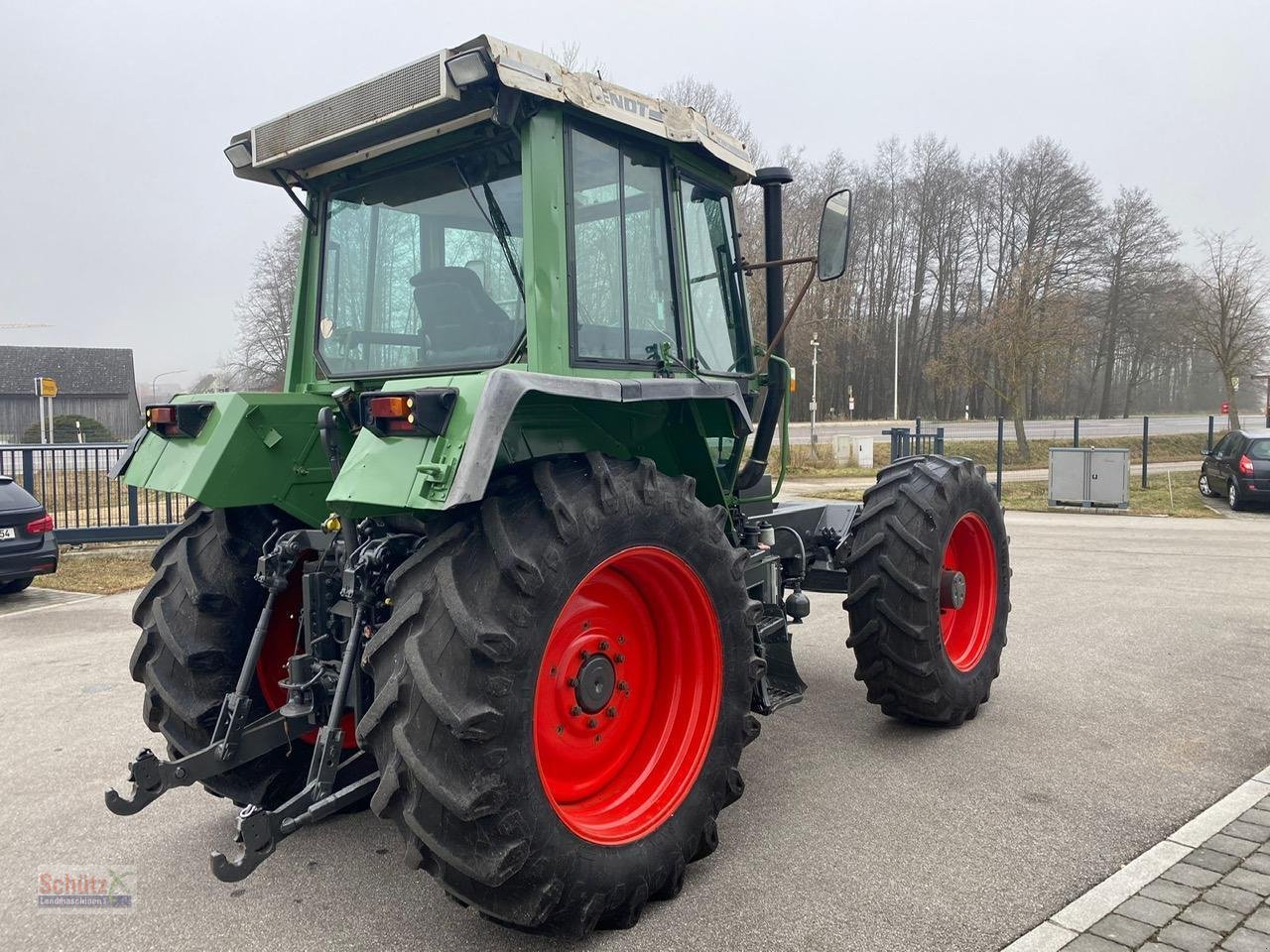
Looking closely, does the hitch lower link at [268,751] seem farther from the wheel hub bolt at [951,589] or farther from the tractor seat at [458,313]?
the wheel hub bolt at [951,589]

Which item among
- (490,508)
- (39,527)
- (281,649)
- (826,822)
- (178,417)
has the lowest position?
(826,822)

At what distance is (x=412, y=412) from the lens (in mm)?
2502

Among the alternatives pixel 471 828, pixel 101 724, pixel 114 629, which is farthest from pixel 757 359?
pixel 114 629

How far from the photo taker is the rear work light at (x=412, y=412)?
248cm

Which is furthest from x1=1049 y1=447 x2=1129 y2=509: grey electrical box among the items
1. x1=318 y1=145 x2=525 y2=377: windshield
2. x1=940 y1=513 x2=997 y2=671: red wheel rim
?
x1=318 y1=145 x2=525 y2=377: windshield

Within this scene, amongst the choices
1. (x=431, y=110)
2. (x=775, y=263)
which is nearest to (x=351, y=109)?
(x=431, y=110)

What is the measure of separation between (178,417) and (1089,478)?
1587 cm

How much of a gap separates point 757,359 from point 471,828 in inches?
101

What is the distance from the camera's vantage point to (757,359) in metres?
4.22

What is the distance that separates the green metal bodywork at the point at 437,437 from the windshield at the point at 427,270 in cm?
8

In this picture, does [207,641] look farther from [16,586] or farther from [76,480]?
[76,480]

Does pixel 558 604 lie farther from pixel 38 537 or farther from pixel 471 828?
pixel 38 537

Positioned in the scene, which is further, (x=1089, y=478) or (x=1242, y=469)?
(x=1089, y=478)

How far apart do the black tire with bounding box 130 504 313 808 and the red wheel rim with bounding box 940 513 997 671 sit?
3.36 metres
